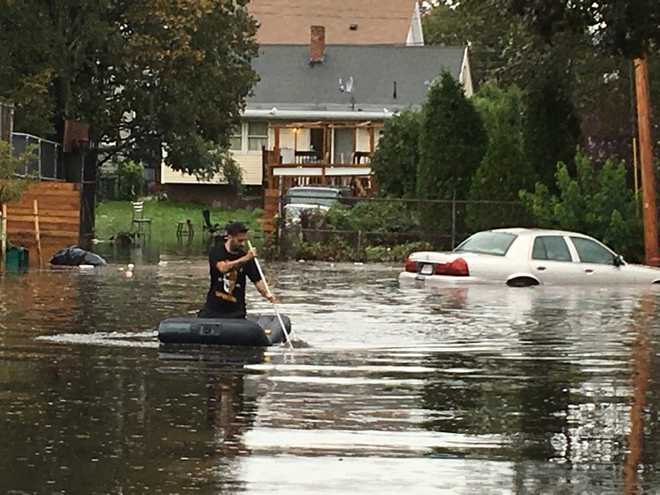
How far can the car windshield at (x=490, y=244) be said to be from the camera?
93.4ft


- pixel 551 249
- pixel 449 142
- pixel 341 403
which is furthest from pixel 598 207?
pixel 341 403

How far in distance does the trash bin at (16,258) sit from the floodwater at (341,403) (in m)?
11.2

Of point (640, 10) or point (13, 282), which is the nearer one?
point (640, 10)

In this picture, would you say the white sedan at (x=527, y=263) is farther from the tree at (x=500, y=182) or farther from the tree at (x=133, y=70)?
the tree at (x=133, y=70)

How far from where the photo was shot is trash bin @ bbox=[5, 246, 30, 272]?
35225 millimetres

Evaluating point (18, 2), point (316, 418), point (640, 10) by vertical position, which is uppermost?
point (18, 2)

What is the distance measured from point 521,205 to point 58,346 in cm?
2445

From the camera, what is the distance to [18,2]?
161 feet

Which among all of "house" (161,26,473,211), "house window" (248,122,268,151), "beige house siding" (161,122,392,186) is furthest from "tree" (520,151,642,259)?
"house window" (248,122,268,151)

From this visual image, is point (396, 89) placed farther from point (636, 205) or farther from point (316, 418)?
point (316, 418)

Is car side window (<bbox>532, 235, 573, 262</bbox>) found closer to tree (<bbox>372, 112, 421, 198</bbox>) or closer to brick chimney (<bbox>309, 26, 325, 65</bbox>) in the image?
tree (<bbox>372, 112, 421, 198</bbox>)

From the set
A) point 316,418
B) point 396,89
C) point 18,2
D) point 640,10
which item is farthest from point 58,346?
point 396,89

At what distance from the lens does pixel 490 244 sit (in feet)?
94.4

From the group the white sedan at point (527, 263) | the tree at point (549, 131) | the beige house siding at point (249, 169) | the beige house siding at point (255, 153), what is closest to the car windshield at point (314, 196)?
the tree at point (549, 131)
